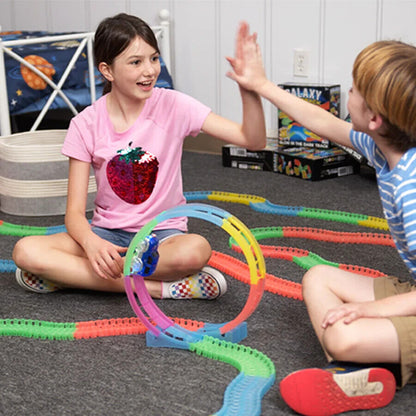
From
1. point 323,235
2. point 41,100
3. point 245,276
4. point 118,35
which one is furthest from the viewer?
point 41,100

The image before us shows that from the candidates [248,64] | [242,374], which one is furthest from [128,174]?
[242,374]

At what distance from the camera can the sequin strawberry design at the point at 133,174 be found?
4.87 ft

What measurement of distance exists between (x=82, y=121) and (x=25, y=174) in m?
0.69

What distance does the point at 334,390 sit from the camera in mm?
1010

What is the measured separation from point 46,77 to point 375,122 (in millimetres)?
1711

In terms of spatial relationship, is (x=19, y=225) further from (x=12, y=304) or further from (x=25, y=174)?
(x=12, y=304)

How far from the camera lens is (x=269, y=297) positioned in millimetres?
1481

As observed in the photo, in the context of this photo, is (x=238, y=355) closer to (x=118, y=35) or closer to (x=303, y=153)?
(x=118, y=35)

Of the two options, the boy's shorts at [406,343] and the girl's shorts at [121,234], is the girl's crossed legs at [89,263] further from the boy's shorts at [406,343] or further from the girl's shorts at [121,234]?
the boy's shorts at [406,343]

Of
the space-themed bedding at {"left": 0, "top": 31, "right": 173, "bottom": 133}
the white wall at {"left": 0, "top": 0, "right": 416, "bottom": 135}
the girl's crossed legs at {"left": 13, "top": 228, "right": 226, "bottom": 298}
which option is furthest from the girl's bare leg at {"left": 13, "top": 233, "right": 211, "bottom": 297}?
the white wall at {"left": 0, "top": 0, "right": 416, "bottom": 135}

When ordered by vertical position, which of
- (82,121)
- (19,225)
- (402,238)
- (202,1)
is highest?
(202,1)

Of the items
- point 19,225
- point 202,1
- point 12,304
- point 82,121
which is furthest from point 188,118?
point 202,1

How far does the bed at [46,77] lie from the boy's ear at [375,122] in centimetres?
158

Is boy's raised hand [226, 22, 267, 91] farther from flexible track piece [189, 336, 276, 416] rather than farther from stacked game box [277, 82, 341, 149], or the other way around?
stacked game box [277, 82, 341, 149]
